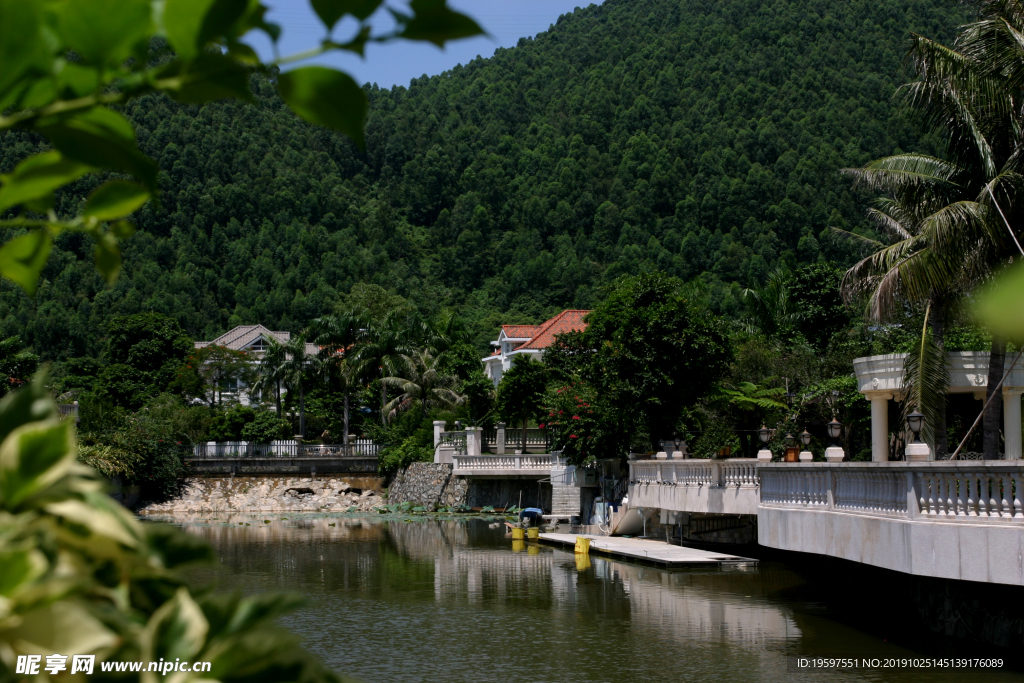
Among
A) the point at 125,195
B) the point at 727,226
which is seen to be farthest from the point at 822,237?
the point at 125,195

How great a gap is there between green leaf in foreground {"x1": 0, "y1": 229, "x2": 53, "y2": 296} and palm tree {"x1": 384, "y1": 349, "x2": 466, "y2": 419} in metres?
44.9

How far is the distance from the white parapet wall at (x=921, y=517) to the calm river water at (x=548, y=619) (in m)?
1.32

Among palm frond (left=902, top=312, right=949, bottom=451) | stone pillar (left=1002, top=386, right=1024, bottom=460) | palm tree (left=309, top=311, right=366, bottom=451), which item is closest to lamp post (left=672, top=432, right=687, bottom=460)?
stone pillar (left=1002, top=386, right=1024, bottom=460)

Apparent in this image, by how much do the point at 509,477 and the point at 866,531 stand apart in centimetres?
2680

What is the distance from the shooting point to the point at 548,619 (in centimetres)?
1628

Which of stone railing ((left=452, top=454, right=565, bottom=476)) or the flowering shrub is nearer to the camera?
the flowering shrub

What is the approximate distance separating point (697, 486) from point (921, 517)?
10788 mm

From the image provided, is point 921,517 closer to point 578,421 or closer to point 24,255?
point 24,255

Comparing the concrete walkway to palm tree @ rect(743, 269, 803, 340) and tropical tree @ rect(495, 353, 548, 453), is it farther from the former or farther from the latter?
palm tree @ rect(743, 269, 803, 340)

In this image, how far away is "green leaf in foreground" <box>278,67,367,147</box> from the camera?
91 centimetres

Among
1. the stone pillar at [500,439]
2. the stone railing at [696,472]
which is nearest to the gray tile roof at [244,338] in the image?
the stone pillar at [500,439]

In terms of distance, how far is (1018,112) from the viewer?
1461cm

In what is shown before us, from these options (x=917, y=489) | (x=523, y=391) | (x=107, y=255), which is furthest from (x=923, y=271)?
(x=523, y=391)

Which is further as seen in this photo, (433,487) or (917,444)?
(433,487)
